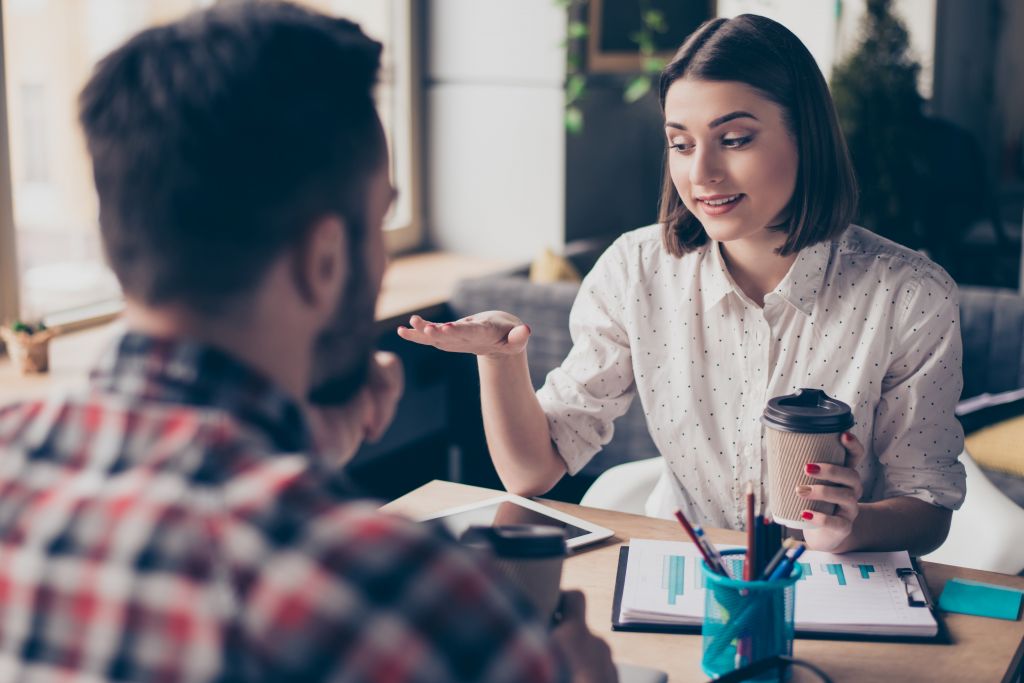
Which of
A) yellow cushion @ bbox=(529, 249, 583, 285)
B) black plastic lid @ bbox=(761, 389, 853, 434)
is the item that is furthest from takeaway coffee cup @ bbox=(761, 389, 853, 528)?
yellow cushion @ bbox=(529, 249, 583, 285)

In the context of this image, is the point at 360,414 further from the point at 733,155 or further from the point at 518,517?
the point at 733,155

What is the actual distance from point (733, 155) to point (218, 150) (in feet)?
3.41

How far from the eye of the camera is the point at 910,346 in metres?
1.55

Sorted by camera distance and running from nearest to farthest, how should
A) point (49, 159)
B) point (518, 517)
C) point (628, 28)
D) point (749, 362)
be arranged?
1. point (518, 517)
2. point (749, 362)
3. point (49, 159)
4. point (628, 28)

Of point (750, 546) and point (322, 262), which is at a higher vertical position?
point (322, 262)

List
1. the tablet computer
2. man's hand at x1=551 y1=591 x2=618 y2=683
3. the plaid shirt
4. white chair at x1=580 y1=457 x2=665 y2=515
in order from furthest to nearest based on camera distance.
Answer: white chair at x1=580 y1=457 x2=665 y2=515, the tablet computer, man's hand at x1=551 y1=591 x2=618 y2=683, the plaid shirt

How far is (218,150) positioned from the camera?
67 cm

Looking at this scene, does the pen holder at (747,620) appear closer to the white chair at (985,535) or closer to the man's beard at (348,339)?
the man's beard at (348,339)

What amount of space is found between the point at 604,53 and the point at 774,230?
2.60 metres

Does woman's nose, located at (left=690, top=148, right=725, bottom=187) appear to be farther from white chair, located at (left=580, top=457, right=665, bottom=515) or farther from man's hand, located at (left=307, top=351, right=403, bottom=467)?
man's hand, located at (left=307, top=351, right=403, bottom=467)

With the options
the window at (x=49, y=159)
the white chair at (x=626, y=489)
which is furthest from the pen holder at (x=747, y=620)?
the window at (x=49, y=159)

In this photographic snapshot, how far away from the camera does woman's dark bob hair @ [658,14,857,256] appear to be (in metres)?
1.57

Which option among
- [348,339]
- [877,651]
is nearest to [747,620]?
[877,651]

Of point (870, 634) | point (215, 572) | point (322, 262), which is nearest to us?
point (215, 572)
